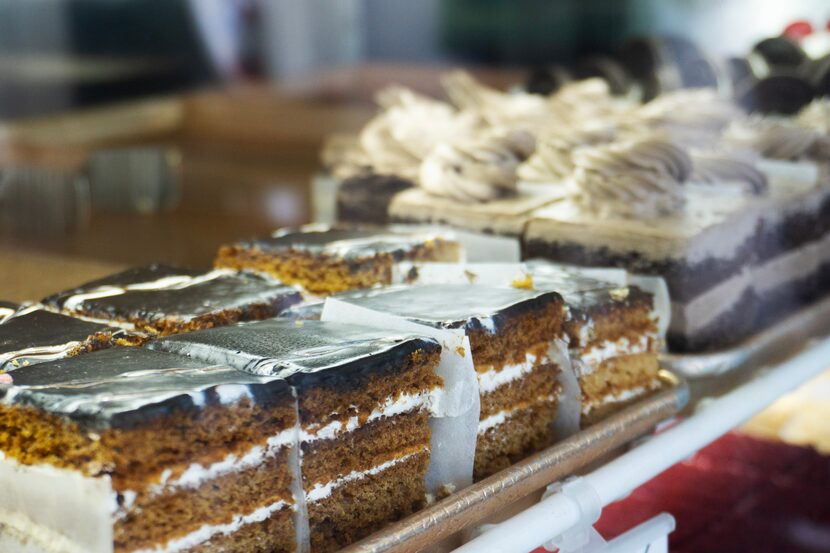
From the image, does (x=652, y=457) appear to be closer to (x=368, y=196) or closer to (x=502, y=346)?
(x=502, y=346)

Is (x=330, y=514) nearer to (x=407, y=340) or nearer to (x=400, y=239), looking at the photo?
(x=407, y=340)

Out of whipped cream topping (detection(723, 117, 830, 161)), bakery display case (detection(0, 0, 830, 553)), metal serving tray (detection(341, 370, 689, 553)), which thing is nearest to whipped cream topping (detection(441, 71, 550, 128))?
bakery display case (detection(0, 0, 830, 553))

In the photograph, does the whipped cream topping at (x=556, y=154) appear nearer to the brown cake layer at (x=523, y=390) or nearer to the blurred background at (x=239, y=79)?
the blurred background at (x=239, y=79)

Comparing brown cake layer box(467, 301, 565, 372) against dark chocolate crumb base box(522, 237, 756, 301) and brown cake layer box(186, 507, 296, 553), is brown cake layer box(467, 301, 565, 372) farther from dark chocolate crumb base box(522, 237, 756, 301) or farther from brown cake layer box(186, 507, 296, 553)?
dark chocolate crumb base box(522, 237, 756, 301)

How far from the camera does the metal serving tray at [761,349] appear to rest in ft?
7.57

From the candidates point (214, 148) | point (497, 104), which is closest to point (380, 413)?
point (497, 104)

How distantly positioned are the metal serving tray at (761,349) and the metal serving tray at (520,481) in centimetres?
22

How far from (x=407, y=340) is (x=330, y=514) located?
0.88 feet

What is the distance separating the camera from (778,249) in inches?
116

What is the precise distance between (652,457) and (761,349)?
83 cm

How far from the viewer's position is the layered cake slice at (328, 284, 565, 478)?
1653mm

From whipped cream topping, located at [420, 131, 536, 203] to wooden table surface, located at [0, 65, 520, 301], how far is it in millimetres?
2303

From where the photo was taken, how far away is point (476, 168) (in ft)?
9.43

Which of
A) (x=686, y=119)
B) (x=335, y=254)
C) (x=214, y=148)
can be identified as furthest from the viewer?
(x=214, y=148)
